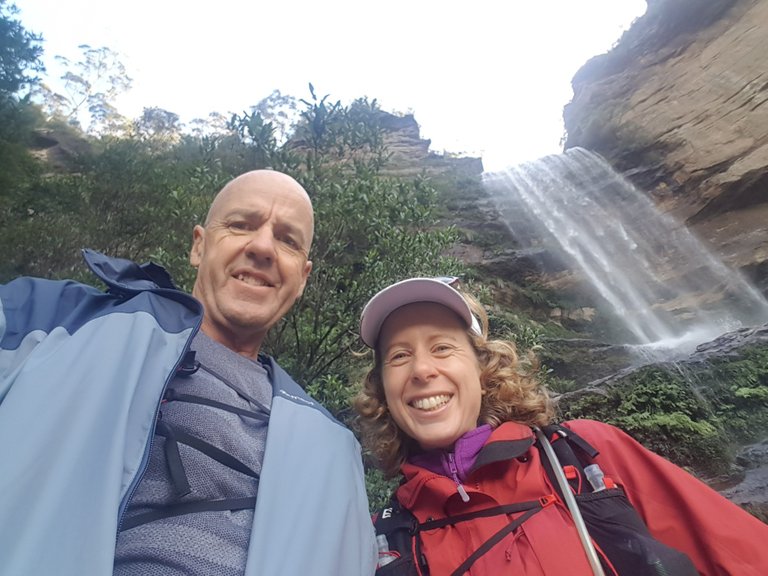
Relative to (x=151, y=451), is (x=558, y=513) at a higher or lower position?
lower

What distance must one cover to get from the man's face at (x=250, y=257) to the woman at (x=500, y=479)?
0.51 m

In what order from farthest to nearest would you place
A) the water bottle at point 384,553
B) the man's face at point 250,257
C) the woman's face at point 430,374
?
the man's face at point 250,257, the woman's face at point 430,374, the water bottle at point 384,553

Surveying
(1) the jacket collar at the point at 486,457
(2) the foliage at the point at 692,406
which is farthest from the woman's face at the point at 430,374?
(2) the foliage at the point at 692,406

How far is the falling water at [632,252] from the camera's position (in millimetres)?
13508

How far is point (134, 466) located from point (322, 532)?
0.60 m

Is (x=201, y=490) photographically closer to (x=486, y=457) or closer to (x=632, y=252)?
(x=486, y=457)

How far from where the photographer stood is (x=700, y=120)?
659 inches

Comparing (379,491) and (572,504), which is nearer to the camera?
(572,504)

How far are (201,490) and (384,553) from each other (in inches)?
30.2

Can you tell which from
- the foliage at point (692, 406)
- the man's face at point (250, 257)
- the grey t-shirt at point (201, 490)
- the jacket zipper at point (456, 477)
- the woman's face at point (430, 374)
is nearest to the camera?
the grey t-shirt at point (201, 490)

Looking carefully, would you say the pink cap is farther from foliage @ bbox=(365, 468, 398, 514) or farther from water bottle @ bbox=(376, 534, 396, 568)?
foliage @ bbox=(365, 468, 398, 514)

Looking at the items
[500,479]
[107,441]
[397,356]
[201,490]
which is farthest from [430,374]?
[107,441]

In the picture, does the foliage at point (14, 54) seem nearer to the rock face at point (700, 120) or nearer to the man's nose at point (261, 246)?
the man's nose at point (261, 246)

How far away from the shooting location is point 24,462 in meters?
0.98
